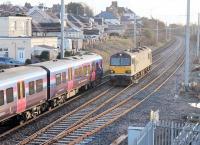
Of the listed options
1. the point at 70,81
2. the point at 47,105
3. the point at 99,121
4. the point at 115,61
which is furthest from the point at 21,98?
the point at 115,61

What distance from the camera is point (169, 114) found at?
22.5 meters

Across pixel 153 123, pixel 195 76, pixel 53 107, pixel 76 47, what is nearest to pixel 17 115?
pixel 53 107

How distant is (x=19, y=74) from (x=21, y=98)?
3.77 feet

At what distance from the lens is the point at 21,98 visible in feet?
65.5

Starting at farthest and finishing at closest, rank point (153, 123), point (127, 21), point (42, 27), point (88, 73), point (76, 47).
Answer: point (127, 21) < point (42, 27) < point (76, 47) < point (88, 73) < point (153, 123)

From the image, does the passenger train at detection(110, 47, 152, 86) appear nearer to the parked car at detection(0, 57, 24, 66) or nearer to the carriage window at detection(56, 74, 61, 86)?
the carriage window at detection(56, 74, 61, 86)

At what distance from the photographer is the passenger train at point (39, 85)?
19000 mm

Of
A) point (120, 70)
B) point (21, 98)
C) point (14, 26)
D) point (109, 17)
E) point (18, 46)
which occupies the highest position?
point (109, 17)

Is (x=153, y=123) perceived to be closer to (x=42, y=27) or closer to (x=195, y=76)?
(x=195, y=76)

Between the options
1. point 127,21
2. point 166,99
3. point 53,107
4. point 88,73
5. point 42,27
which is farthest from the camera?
point 127,21

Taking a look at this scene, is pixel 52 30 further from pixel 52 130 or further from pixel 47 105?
pixel 52 130

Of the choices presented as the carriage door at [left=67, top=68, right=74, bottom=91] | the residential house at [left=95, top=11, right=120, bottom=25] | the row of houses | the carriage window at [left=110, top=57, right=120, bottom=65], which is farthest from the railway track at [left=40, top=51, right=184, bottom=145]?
the residential house at [left=95, top=11, right=120, bottom=25]

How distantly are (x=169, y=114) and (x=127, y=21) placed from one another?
13363cm

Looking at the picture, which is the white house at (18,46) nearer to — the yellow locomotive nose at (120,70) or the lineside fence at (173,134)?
the yellow locomotive nose at (120,70)
